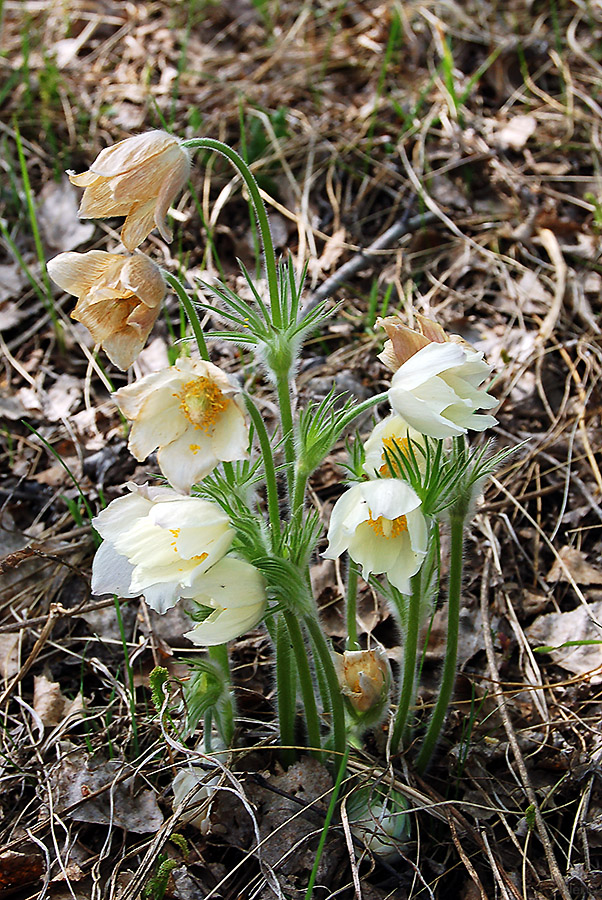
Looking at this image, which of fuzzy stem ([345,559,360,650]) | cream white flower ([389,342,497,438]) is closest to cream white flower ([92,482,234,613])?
cream white flower ([389,342,497,438])

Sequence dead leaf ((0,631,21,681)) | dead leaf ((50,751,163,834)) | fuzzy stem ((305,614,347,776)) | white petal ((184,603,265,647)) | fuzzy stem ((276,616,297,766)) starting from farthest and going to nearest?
1. dead leaf ((0,631,21,681))
2. dead leaf ((50,751,163,834))
3. fuzzy stem ((276,616,297,766))
4. fuzzy stem ((305,614,347,776))
5. white petal ((184,603,265,647))

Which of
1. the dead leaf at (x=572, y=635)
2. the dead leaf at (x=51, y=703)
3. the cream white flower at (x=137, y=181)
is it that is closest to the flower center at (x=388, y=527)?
the cream white flower at (x=137, y=181)

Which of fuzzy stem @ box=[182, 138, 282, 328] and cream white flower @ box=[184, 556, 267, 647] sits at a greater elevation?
fuzzy stem @ box=[182, 138, 282, 328]

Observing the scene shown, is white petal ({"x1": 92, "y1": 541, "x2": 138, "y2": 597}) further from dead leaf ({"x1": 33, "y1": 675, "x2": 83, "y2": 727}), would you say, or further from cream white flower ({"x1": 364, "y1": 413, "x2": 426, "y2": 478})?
dead leaf ({"x1": 33, "y1": 675, "x2": 83, "y2": 727})

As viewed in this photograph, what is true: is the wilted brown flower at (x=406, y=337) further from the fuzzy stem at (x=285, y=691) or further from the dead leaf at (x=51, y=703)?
the dead leaf at (x=51, y=703)

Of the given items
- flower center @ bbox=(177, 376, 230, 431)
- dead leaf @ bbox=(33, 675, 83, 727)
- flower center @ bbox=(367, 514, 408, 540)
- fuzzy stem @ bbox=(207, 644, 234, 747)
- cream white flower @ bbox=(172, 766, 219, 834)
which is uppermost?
flower center @ bbox=(177, 376, 230, 431)

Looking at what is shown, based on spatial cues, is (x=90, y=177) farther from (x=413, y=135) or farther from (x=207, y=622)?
(x=413, y=135)

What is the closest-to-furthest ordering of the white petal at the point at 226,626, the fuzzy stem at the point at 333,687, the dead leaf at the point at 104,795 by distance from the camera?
the white petal at the point at 226,626 → the fuzzy stem at the point at 333,687 → the dead leaf at the point at 104,795
